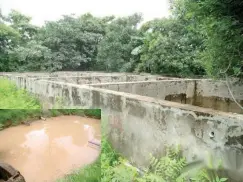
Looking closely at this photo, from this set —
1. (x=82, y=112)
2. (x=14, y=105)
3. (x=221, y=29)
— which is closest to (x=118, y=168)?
(x=82, y=112)

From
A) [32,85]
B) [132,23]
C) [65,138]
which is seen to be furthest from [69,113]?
[132,23]

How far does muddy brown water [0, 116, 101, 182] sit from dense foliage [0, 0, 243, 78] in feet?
21.2

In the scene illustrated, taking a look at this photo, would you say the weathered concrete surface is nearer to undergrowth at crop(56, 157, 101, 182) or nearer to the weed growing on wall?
undergrowth at crop(56, 157, 101, 182)

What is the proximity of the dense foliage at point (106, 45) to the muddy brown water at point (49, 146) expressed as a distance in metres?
6.46

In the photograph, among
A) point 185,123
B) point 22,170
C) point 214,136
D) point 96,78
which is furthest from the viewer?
point 96,78

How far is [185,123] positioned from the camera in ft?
12.4

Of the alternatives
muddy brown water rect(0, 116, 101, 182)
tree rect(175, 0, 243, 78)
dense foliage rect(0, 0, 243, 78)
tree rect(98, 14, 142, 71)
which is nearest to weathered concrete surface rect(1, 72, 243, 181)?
muddy brown water rect(0, 116, 101, 182)

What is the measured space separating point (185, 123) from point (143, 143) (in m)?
0.90

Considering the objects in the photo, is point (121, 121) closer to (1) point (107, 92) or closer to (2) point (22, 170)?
(1) point (107, 92)

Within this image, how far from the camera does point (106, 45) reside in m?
18.8

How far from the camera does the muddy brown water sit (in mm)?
3758

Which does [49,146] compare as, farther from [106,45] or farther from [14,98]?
[106,45]

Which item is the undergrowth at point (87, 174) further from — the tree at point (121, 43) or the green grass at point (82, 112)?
the tree at point (121, 43)

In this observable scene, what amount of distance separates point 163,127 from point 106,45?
15.2 m
